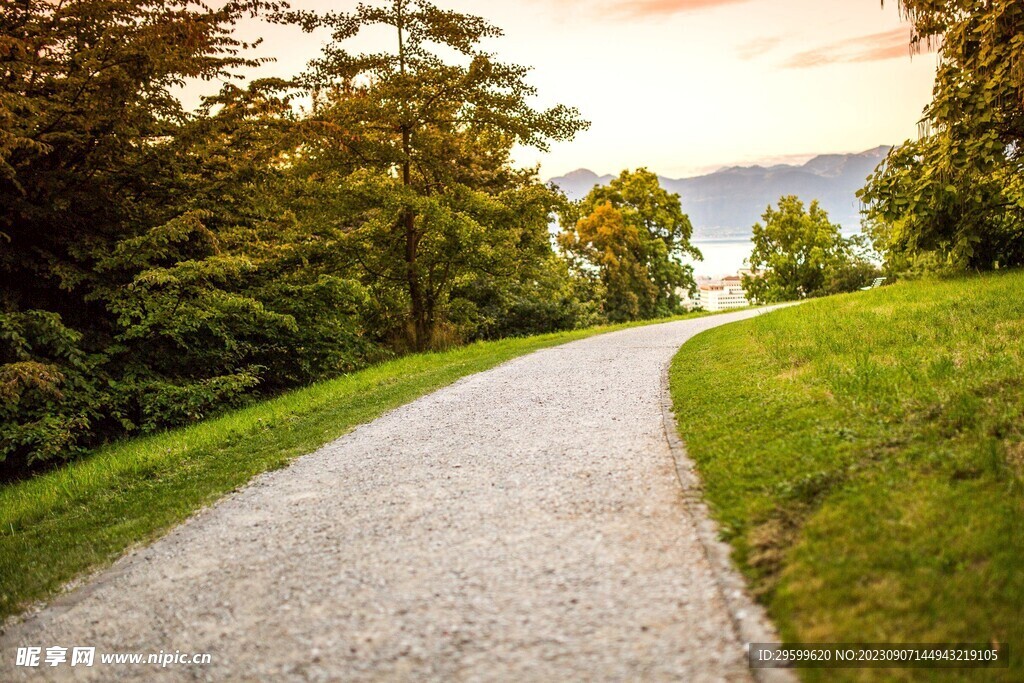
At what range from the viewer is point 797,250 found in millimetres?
48000

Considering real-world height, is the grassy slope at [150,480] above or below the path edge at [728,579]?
above

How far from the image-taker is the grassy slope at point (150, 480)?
471cm

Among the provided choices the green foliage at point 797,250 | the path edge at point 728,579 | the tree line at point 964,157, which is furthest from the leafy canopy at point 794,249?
the path edge at point 728,579

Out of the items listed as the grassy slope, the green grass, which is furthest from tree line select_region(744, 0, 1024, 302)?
the grassy slope

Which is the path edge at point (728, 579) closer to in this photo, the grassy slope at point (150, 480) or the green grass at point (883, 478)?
the green grass at point (883, 478)

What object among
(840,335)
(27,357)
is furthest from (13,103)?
(840,335)

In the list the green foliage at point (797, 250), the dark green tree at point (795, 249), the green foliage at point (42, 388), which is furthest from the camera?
the dark green tree at point (795, 249)

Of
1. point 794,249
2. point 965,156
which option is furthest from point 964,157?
point 794,249

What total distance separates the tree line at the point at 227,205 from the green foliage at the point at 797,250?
36.2 m

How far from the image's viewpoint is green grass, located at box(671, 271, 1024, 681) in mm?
2867

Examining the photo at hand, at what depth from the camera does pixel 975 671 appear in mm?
2467

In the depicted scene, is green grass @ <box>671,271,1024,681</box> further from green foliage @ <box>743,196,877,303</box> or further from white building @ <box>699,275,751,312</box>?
white building @ <box>699,275,751,312</box>

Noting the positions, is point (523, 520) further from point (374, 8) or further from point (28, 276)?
point (374, 8)

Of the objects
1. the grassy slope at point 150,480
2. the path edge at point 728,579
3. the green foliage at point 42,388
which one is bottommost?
the path edge at point 728,579
